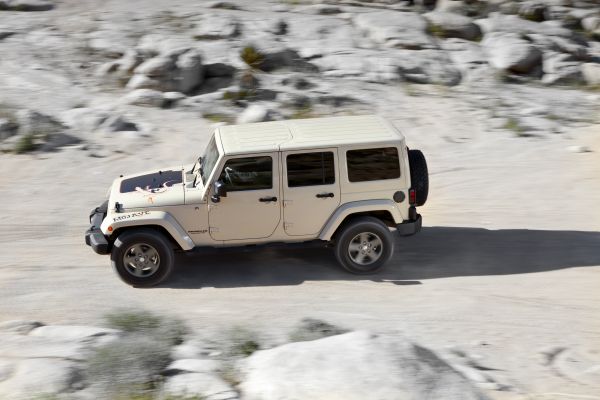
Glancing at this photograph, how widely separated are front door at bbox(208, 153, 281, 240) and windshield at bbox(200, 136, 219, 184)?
229mm

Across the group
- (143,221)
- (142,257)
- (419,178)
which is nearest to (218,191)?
(143,221)

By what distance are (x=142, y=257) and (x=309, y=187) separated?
2.03m

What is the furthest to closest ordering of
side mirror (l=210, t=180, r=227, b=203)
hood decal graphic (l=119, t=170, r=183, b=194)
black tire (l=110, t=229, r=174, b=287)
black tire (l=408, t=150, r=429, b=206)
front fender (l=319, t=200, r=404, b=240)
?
black tire (l=408, t=150, r=429, b=206) → hood decal graphic (l=119, t=170, r=183, b=194) → front fender (l=319, t=200, r=404, b=240) → black tire (l=110, t=229, r=174, b=287) → side mirror (l=210, t=180, r=227, b=203)

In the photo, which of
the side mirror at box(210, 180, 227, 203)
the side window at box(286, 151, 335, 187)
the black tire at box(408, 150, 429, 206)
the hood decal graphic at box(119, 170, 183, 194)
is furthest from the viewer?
the black tire at box(408, 150, 429, 206)

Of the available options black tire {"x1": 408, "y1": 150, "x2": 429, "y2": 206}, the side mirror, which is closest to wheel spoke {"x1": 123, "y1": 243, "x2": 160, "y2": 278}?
the side mirror

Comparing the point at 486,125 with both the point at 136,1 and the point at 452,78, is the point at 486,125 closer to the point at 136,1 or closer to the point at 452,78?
the point at 452,78

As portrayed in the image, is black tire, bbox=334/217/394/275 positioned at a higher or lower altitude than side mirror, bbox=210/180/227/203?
lower

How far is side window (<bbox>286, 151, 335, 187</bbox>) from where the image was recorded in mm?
9609

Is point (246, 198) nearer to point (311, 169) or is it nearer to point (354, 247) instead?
point (311, 169)

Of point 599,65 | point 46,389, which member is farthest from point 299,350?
point 599,65

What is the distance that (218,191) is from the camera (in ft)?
30.7

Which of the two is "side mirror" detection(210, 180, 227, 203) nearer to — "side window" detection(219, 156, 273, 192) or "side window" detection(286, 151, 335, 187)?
"side window" detection(219, 156, 273, 192)

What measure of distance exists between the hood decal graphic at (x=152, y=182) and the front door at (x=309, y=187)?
136 cm

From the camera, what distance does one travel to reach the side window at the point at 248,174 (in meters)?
9.50
